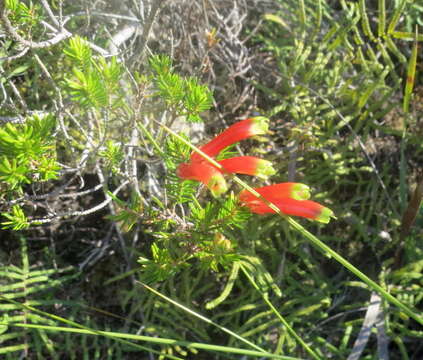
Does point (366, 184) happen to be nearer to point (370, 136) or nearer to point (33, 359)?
point (370, 136)

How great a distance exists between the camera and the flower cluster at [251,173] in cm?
90

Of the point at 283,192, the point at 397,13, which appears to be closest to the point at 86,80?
the point at 283,192

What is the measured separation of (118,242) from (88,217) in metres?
0.17

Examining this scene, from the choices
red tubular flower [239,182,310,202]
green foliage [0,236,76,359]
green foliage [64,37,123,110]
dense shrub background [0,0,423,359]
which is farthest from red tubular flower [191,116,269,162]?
green foliage [0,236,76,359]

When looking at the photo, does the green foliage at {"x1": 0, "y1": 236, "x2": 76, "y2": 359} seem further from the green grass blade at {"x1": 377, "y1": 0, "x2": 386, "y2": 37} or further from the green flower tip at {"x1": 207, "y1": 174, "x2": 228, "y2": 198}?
the green grass blade at {"x1": 377, "y1": 0, "x2": 386, "y2": 37}

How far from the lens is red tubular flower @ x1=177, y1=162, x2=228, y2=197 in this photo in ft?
2.87

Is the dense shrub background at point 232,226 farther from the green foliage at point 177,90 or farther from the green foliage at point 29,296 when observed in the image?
the green foliage at point 177,90

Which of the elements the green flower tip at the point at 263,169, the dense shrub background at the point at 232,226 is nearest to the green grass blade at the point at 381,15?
the dense shrub background at the point at 232,226

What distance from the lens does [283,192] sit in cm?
94

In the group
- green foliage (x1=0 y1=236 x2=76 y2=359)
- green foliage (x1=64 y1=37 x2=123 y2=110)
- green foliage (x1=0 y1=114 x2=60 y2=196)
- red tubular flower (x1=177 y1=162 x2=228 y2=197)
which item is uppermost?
green foliage (x1=64 y1=37 x2=123 y2=110)

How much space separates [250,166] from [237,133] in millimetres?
90

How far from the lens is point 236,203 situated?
0.99 metres

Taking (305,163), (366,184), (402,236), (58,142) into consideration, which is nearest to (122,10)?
(58,142)

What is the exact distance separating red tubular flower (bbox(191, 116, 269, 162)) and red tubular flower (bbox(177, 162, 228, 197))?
4cm
